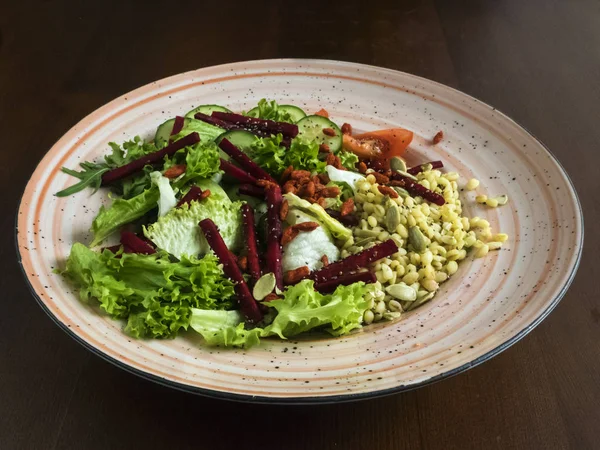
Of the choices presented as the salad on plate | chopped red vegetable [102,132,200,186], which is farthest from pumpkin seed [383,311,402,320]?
chopped red vegetable [102,132,200,186]

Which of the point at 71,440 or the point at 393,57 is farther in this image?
the point at 393,57

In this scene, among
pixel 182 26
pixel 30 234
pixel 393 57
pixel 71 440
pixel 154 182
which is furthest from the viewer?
pixel 182 26

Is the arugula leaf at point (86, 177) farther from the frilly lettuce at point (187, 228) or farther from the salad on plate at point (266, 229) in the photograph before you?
the frilly lettuce at point (187, 228)

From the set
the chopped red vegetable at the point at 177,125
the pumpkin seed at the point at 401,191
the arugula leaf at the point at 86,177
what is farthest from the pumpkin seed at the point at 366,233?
the arugula leaf at the point at 86,177

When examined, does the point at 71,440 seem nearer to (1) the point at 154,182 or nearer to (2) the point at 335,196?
(1) the point at 154,182

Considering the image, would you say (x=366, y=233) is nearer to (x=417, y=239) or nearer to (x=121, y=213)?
(x=417, y=239)

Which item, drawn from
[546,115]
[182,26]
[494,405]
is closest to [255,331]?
[494,405]

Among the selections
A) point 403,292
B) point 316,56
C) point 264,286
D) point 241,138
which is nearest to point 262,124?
point 241,138
